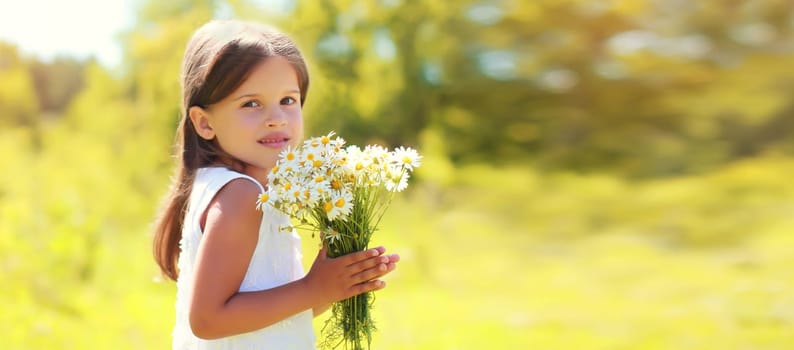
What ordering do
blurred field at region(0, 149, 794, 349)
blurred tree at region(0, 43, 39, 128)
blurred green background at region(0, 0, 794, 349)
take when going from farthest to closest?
blurred tree at region(0, 43, 39, 128), blurred green background at region(0, 0, 794, 349), blurred field at region(0, 149, 794, 349)

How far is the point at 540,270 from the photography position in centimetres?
692

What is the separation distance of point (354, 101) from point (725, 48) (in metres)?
2.83

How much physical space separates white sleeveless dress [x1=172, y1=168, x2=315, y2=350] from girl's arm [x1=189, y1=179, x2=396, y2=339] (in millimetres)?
36

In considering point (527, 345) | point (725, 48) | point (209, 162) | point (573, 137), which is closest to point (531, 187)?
point (573, 137)

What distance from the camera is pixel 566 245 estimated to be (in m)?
7.00

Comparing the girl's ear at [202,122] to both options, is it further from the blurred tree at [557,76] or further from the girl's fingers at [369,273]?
the blurred tree at [557,76]

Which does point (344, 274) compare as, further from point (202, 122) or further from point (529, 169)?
point (529, 169)

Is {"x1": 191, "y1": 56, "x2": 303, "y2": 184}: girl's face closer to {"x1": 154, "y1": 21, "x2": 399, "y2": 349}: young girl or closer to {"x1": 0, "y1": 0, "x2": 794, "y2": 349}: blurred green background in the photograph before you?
{"x1": 154, "y1": 21, "x2": 399, "y2": 349}: young girl

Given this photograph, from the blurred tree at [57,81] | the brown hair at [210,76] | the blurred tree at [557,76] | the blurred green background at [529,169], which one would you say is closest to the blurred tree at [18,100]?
the blurred tree at [57,81]

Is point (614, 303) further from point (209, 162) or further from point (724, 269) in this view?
point (209, 162)

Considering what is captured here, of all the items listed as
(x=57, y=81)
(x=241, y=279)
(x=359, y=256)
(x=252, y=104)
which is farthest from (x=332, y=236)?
(x=57, y=81)

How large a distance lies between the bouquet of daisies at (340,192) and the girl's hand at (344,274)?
5 cm

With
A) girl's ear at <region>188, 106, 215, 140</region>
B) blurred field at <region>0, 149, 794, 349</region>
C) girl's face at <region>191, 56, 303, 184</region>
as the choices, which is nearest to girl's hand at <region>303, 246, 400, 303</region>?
girl's face at <region>191, 56, 303, 184</region>

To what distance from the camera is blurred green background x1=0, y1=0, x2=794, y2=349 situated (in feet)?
19.7
